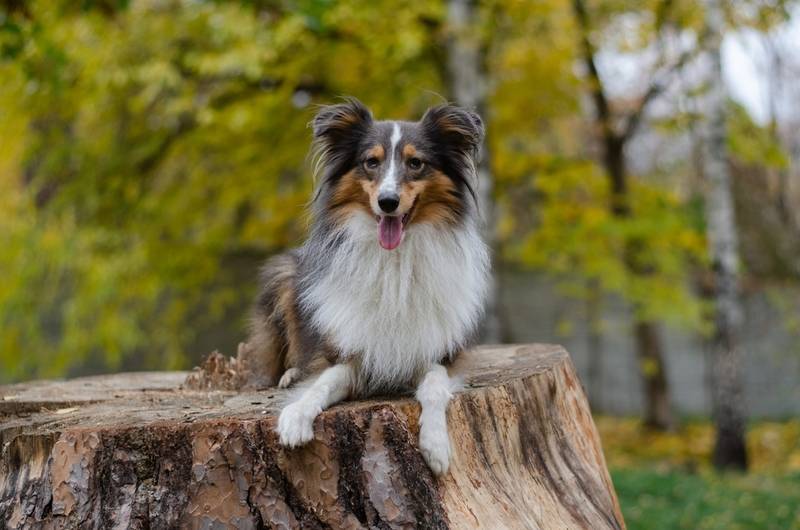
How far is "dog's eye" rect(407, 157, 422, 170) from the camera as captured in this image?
11.4ft

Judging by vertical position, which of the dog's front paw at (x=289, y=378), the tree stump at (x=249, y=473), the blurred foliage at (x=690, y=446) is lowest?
the blurred foliage at (x=690, y=446)

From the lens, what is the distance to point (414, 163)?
3.50m

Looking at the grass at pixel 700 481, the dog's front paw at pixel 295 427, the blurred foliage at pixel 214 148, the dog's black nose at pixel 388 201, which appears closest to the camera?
the dog's front paw at pixel 295 427

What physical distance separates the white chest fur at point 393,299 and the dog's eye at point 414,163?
0.78 ft

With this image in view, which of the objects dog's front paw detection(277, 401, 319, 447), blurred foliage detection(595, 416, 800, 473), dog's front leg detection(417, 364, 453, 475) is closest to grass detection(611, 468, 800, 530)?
blurred foliage detection(595, 416, 800, 473)

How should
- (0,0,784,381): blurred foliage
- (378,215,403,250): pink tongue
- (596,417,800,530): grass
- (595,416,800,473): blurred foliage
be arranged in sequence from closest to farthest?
(378,215,403,250): pink tongue
(596,417,800,530): grass
(0,0,784,381): blurred foliage
(595,416,800,473): blurred foliage

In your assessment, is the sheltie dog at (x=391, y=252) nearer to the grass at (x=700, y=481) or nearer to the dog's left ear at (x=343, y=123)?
the dog's left ear at (x=343, y=123)

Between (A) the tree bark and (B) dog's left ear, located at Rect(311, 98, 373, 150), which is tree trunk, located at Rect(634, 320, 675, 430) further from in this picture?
(B) dog's left ear, located at Rect(311, 98, 373, 150)

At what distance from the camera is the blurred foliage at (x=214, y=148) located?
8.97 meters

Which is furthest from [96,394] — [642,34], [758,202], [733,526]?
[758,202]

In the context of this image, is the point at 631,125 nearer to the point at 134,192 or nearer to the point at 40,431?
the point at 134,192

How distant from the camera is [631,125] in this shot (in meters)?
11.5

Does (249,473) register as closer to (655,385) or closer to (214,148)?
(214,148)

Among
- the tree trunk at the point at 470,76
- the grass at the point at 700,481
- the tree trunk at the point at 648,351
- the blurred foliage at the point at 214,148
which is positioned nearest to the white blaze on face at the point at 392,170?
the grass at the point at 700,481
